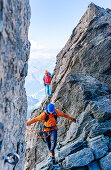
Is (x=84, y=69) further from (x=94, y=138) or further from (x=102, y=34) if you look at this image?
(x=94, y=138)

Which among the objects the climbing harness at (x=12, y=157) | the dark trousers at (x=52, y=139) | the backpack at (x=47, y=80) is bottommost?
the climbing harness at (x=12, y=157)

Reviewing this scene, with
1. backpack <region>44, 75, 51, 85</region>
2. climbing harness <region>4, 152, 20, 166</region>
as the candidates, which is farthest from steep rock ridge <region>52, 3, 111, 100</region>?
climbing harness <region>4, 152, 20, 166</region>

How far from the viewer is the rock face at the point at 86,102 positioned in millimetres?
8945

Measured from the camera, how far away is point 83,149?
9.02 m

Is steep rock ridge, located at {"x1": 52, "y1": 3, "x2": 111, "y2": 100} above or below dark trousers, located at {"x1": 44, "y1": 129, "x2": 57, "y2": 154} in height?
above

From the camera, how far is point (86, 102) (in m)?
12.4

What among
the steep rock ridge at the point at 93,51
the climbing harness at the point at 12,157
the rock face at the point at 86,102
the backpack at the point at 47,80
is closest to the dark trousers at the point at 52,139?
the rock face at the point at 86,102

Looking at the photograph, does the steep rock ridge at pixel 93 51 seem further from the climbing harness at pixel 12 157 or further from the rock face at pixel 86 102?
the climbing harness at pixel 12 157

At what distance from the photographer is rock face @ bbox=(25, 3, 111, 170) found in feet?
29.3

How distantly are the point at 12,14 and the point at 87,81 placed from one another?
36.3ft

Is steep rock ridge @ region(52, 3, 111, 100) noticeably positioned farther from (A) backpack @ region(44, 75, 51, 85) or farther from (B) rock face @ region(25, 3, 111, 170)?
(A) backpack @ region(44, 75, 51, 85)

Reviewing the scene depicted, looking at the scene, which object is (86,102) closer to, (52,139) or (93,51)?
(52,139)

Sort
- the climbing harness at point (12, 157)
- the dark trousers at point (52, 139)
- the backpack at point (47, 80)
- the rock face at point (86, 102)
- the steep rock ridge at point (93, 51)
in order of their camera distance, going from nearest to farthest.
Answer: the climbing harness at point (12, 157)
the rock face at point (86, 102)
the dark trousers at point (52, 139)
the steep rock ridge at point (93, 51)
the backpack at point (47, 80)

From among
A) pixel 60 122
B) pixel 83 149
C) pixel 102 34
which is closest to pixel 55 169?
pixel 83 149
